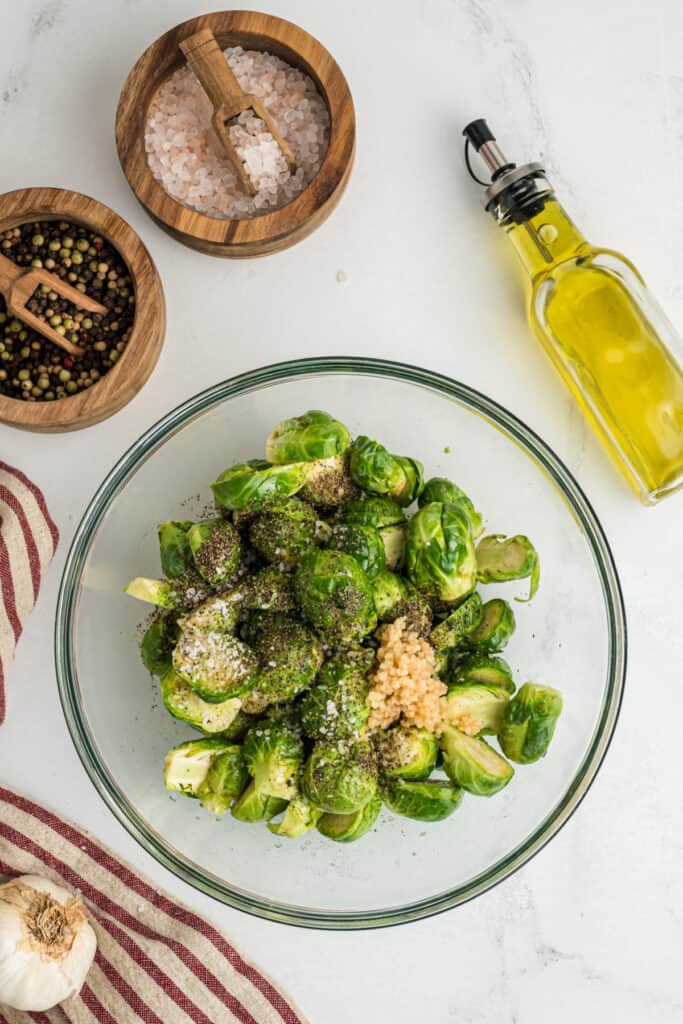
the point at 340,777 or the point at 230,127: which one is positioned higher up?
the point at 230,127

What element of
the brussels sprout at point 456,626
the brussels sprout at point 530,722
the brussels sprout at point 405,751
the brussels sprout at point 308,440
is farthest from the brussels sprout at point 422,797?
the brussels sprout at point 308,440

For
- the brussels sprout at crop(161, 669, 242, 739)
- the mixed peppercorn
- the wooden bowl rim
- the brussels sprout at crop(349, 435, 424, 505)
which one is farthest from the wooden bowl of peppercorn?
the brussels sprout at crop(161, 669, 242, 739)

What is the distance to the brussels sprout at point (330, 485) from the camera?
1.78 metres

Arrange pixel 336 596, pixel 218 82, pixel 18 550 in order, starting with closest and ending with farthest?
1. pixel 336 596
2. pixel 218 82
3. pixel 18 550

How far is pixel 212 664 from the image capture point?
5.19ft

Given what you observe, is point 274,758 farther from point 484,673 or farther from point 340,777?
point 484,673

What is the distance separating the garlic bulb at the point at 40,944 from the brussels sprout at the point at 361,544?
1.06 meters

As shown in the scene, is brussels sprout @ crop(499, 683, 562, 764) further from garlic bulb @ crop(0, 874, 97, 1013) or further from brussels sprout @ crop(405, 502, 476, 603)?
garlic bulb @ crop(0, 874, 97, 1013)

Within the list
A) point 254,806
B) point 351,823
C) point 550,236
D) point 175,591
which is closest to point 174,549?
point 175,591

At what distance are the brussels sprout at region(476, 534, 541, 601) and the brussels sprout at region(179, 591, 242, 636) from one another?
1.65 feet

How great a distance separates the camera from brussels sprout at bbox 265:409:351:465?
1678 millimetres

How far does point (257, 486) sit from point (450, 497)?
39cm

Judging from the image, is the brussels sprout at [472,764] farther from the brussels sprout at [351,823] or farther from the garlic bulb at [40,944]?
the garlic bulb at [40,944]

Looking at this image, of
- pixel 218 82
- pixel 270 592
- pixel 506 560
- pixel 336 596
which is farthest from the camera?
pixel 218 82
